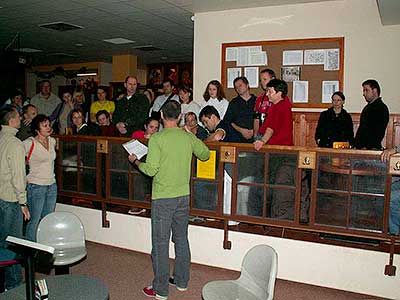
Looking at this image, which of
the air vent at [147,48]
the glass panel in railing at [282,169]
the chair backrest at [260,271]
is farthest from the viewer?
the air vent at [147,48]

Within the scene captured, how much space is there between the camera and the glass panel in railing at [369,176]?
10.5ft

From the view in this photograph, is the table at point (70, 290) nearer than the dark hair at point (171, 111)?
Yes

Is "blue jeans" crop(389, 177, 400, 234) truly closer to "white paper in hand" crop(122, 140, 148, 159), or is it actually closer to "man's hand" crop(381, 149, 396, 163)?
"man's hand" crop(381, 149, 396, 163)

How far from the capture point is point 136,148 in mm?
3717

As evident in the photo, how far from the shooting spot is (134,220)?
430cm

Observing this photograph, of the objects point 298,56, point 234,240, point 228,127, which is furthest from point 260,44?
point 234,240

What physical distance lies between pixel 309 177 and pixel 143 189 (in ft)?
5.68

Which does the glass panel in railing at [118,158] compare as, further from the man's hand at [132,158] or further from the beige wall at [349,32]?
the beige wall at [349,32]

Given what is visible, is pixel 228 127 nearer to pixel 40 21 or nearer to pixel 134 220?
pixel 134 220

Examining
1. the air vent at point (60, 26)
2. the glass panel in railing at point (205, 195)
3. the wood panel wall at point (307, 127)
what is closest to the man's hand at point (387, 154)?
the glass panel in railing at point (205, 195)

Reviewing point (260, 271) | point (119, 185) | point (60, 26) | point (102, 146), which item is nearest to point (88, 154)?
point (102, 146)

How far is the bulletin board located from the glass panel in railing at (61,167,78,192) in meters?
2.44

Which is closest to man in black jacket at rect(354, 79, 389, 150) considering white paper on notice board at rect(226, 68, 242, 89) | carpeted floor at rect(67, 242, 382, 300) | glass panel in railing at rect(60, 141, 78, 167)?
carpeted floor at rect(67, 242, 382, 300)

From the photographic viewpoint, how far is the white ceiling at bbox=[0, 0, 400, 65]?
17.4 feet
